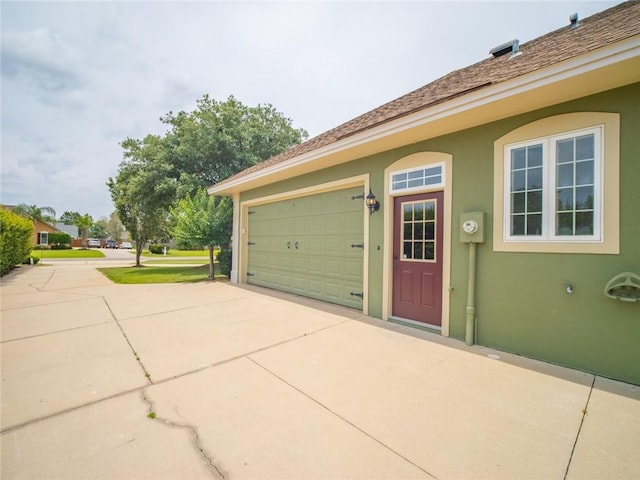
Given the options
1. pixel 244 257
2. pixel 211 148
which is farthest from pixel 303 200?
pixel 211 148

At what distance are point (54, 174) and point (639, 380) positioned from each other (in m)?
22.6

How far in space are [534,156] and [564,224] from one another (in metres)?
0.87

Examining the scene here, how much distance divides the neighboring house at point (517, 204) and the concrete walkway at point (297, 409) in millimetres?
474

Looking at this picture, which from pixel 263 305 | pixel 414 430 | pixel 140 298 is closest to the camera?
pixel 414 430

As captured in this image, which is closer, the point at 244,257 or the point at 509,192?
the point at 509,192

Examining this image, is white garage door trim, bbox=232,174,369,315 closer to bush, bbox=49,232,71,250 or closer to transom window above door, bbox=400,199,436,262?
transom window above door, bbox=400,199,436,262

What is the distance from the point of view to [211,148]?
12.4 metres

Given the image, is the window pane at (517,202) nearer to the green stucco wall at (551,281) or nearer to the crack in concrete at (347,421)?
the green stucco wall at (551,281)

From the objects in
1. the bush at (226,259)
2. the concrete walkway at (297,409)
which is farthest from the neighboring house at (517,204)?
the bush at (226,259)

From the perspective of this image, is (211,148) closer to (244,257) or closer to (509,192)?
(244,257)

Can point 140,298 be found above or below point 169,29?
below

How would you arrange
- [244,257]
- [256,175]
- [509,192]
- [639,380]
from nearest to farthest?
1. [639,380]
2. [509,192]
3. [256,175]
4. [244,257]

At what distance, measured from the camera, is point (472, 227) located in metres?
3.54

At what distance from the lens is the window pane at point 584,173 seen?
9.43 ft
